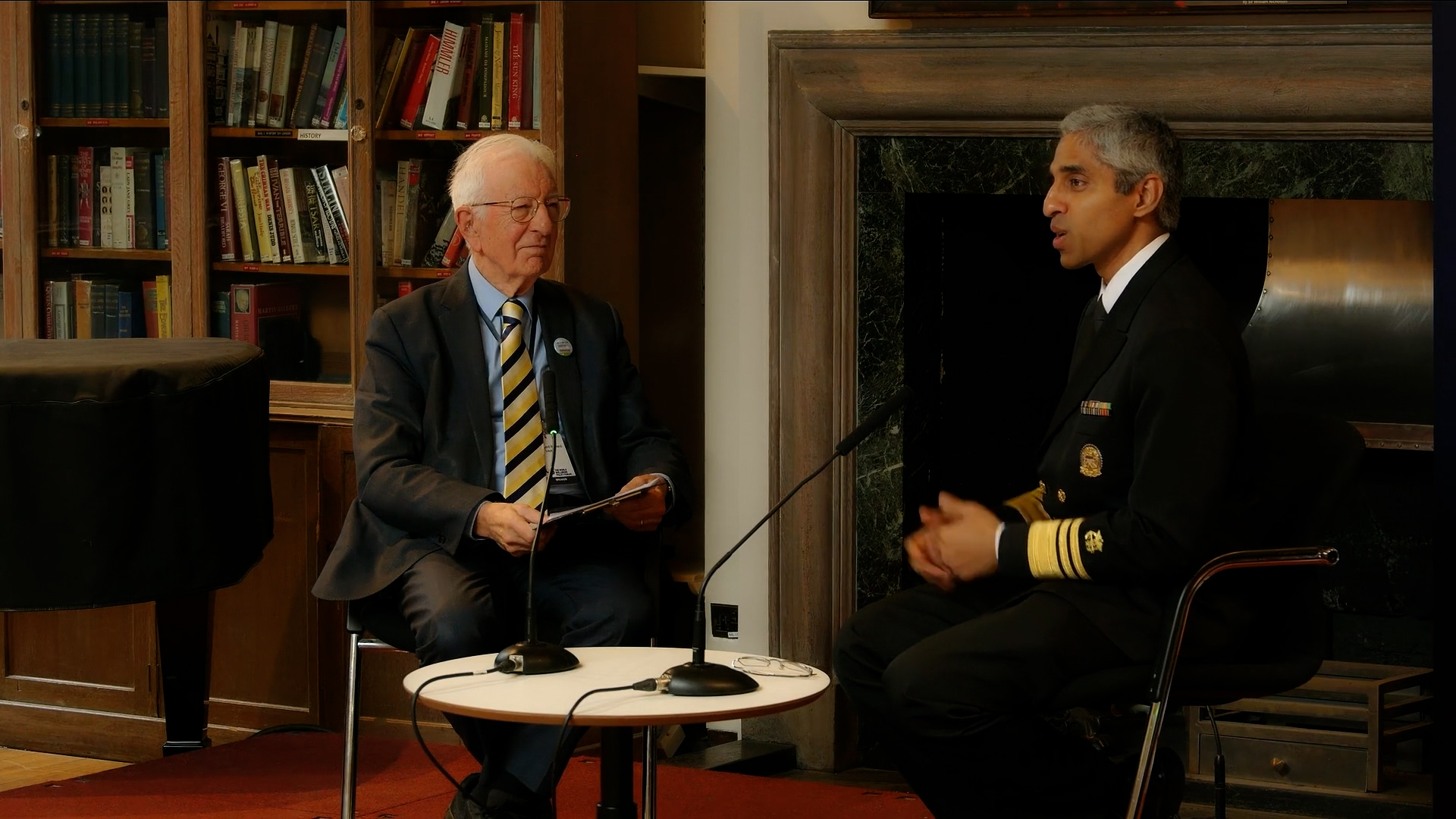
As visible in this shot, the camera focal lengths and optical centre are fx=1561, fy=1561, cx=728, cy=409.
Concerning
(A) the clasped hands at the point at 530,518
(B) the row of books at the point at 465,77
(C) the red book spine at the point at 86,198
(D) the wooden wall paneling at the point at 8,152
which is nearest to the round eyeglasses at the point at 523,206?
(A) the clasped hands at the point at 530,518

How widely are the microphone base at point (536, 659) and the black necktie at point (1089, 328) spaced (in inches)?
37.2

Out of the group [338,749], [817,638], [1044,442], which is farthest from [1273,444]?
[338,749]

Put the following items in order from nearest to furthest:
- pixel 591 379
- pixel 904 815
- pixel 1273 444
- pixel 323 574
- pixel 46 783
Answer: pixel 1273 444, pixel 323 574, pixel 591 379, pixel 904 815, pixel 46 783

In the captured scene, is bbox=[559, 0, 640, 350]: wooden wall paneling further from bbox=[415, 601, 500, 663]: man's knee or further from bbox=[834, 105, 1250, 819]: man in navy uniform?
bbox=[834, 105, 1250, 819]: man in navy uniform

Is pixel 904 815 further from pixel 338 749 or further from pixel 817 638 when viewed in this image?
pixel 338 749

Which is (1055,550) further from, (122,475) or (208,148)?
(208,148)

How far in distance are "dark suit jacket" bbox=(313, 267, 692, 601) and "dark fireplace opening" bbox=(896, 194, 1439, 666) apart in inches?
32.4

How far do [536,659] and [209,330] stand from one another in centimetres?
199

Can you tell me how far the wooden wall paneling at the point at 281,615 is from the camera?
11.8 feet

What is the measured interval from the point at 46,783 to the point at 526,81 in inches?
71.3

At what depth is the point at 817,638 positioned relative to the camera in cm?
348

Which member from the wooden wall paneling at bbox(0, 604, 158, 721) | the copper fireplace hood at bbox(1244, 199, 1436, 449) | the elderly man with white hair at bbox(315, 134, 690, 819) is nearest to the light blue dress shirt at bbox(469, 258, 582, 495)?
the elderly man with white hair at bbox(315, 134, 690, 819)

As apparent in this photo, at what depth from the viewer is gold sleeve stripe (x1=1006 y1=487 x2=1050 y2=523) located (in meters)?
2.57

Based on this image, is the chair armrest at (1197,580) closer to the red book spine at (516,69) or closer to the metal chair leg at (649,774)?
the metal chair leg at (649,774)
